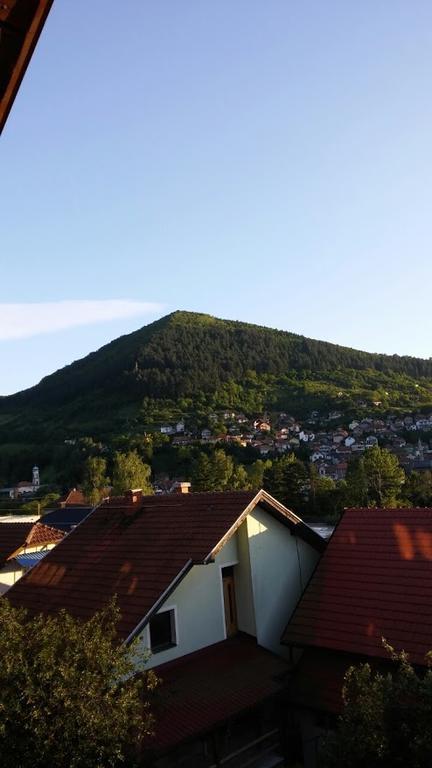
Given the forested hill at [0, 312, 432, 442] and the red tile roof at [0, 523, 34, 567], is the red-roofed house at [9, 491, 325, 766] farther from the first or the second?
the forested hill at [0, 312, 432, 442]

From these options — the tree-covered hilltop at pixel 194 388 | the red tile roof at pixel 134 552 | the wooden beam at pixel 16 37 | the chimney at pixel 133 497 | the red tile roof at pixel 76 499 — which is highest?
the tree-covered hilltop at pixel 194 388

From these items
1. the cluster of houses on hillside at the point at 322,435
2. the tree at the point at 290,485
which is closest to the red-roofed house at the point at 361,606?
the tree at the point at 290,485

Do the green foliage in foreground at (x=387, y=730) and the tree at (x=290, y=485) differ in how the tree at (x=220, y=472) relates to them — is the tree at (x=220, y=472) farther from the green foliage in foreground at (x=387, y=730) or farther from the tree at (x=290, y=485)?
the green foliage in foreground at (x=387, y=730)

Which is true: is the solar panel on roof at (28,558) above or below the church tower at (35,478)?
above

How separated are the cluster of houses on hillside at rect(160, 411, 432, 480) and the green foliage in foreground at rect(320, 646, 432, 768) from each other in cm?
9260

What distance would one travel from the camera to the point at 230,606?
1328 cm

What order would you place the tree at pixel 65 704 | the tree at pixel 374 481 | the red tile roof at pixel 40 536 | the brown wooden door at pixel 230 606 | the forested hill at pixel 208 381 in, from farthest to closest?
1. the forested hill at pixel 208 381
2. the tree at pixel 374 481
3. the red tile roof at pixel 40 536
4. the brown wooden door at pixel 230 606
5. the tree at pixel 65 704

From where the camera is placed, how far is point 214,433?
128 m

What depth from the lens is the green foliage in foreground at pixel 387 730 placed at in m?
6.31

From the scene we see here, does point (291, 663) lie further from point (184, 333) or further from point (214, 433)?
point (184, 333)

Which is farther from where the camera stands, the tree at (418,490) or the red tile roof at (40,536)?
the tree at (418,490)

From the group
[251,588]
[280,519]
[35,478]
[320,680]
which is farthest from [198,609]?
[35,478]

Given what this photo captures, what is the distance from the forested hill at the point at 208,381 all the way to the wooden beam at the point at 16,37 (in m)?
129

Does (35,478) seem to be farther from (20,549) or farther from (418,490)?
(20,549)
